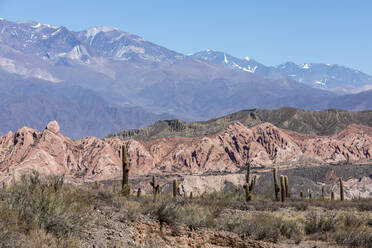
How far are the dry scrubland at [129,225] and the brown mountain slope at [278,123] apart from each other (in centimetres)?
12887

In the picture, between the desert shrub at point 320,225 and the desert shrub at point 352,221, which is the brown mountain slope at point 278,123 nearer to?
the desert shrub at point 352,221

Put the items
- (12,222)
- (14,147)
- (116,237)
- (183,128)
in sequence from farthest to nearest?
(183,128)
(14,147)
(116,237)
(12,222)

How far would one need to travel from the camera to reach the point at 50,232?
40.7 feet

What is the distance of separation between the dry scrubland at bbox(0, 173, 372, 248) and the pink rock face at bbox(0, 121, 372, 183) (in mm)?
80066

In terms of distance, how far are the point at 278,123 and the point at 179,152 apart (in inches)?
2205

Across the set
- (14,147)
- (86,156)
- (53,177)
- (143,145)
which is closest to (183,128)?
(143,145)

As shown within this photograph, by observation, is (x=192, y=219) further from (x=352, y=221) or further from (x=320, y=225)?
(x=352, y=221)

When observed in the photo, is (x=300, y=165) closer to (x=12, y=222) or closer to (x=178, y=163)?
(x=178, y=163)

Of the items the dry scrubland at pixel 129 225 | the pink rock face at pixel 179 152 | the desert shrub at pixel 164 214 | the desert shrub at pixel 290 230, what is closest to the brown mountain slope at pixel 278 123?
the pink rock face at pixel 179 152

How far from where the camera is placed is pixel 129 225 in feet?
50.4

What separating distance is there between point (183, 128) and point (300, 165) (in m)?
52.2

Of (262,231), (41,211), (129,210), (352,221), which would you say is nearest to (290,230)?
(262,231)

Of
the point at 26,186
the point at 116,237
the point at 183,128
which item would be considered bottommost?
the point at 116,237

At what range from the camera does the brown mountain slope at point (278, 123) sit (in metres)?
156
